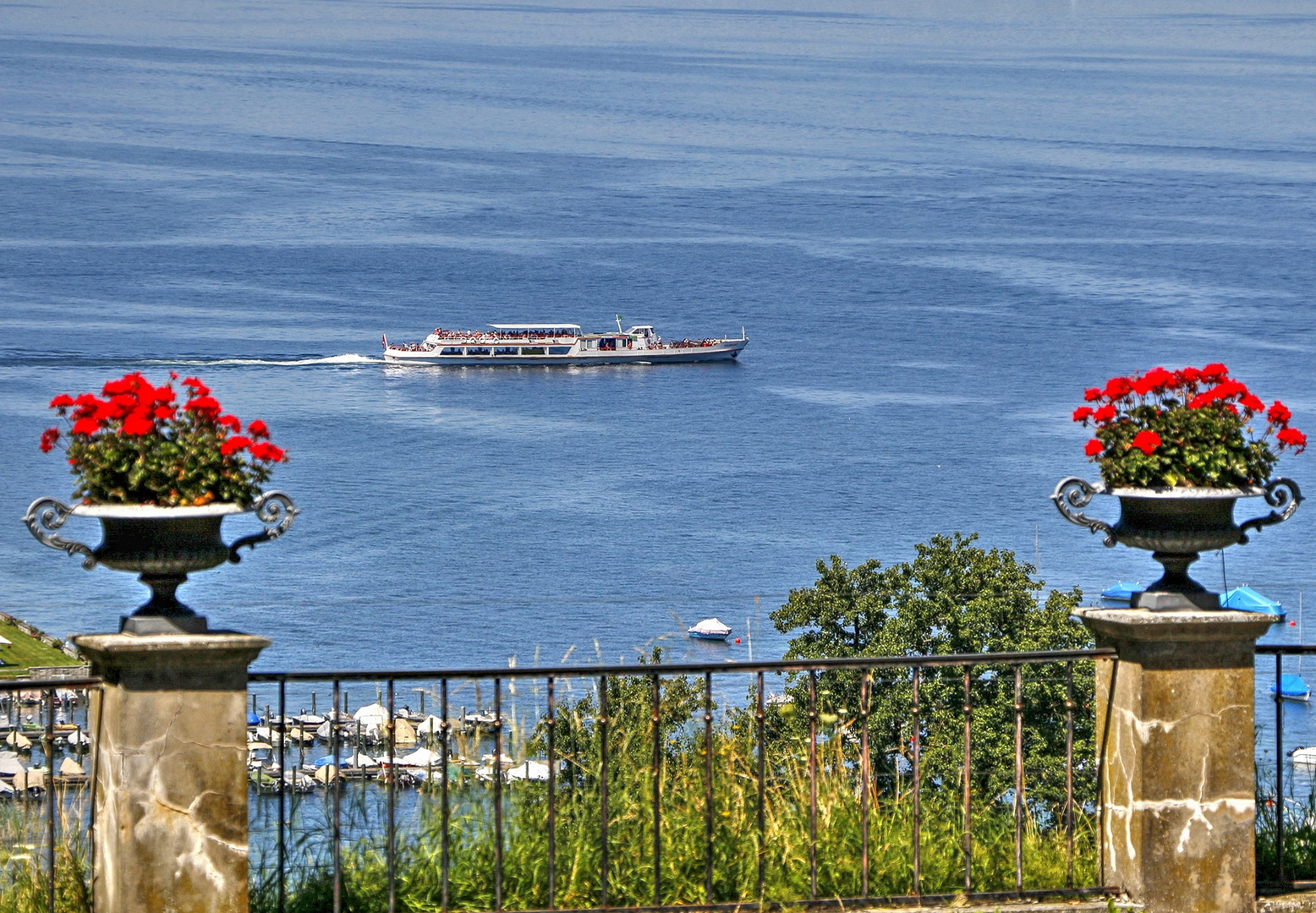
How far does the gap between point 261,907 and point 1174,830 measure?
332 centimetres

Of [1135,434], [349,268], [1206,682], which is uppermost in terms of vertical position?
[349,268]

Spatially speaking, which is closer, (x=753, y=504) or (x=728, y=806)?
(x=728, y=806)

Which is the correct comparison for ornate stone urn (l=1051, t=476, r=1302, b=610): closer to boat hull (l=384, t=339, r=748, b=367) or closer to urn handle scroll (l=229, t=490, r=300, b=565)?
urn handle scroll (l=229, t=490, r=300, b=565)

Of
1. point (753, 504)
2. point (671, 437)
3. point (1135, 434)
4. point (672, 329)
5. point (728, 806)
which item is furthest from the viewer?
point (672, 329)

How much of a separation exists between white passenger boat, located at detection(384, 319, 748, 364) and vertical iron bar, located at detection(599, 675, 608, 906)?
458 ft

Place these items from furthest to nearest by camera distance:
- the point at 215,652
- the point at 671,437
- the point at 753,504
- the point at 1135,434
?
1. the point at 671,437
2. the point at 753,504
3. the point at 1135,434
4. the point at 215,652

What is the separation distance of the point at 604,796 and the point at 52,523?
2.13 metres

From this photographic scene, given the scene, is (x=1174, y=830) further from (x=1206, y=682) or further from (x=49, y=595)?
(x=49, y=595)

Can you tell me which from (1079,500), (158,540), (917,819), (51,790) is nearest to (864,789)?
(917,819)

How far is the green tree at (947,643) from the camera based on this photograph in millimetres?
35781

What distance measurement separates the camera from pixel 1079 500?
21.2 ft

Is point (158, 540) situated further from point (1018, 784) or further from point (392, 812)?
point (1018, 784)

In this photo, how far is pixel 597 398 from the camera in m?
134

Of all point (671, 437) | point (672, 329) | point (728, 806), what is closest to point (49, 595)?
point (671, 437)
